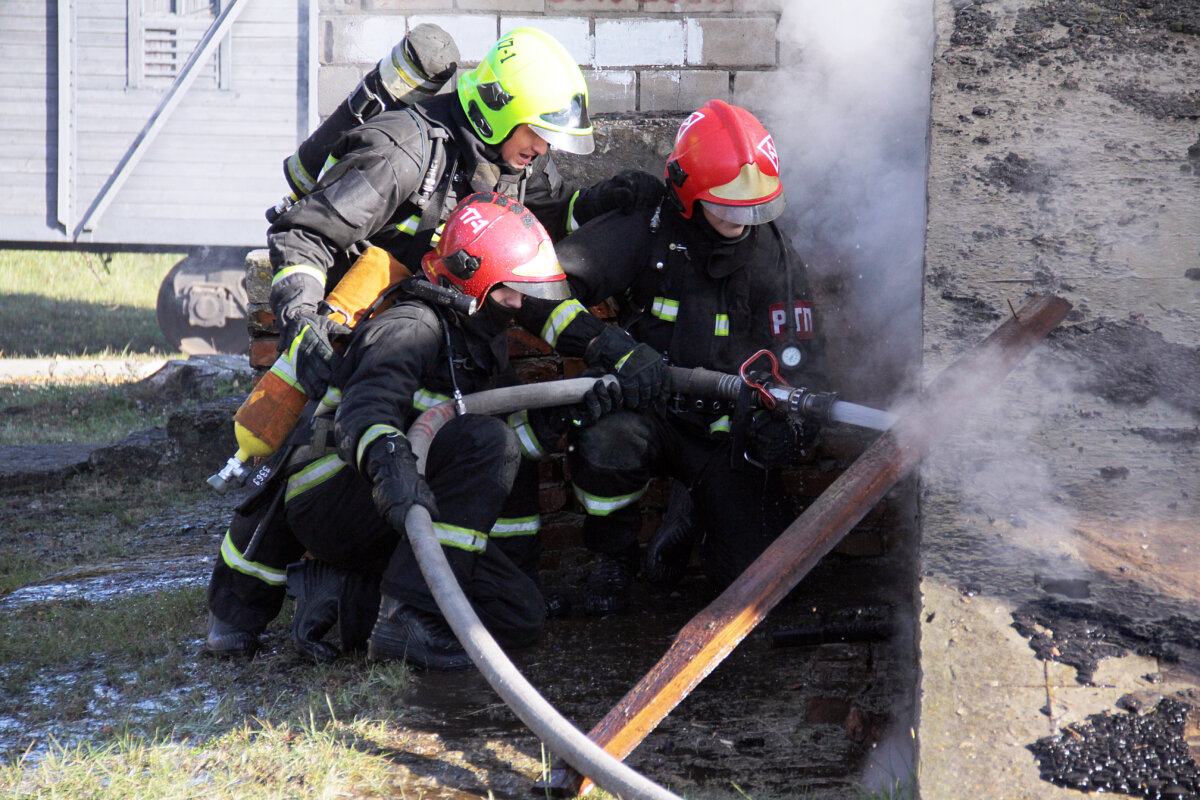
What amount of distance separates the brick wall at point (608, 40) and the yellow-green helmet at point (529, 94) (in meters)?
0.60

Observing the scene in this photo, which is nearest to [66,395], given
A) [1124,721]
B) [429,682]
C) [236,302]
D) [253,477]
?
[236,302]

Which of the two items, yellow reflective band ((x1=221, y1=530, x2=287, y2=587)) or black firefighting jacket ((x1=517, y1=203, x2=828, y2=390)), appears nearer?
yellow reflective band ((x1=221, y1=530, x2=287, y2=587))

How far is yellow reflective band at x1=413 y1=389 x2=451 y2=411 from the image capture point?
11.3 feet

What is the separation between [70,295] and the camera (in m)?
13.9

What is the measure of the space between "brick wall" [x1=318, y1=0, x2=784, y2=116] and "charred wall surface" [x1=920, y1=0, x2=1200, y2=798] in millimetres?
863

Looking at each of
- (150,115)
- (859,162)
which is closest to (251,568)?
(859,162)

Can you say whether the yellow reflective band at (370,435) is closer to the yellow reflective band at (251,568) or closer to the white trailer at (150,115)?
the yellow reflective band at (251,568)

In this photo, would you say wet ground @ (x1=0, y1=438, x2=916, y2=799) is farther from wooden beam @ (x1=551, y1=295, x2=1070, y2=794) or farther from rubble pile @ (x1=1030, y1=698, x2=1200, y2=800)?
rubble pile @ (x1=1030, y1=698, x2=1200, y2=800)

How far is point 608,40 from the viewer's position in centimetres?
439

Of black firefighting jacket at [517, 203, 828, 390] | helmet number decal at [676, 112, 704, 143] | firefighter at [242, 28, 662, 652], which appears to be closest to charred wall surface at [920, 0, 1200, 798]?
black firefighting jacket at [517, 203, 828, 390]

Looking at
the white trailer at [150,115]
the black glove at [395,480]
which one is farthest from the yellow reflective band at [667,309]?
the white trailer at [150,115]

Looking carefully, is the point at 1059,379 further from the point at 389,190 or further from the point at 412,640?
the point at 389,190

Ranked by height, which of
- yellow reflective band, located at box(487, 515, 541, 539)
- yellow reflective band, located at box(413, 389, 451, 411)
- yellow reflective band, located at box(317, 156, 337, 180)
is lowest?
yellow reflective band, located at box(487, 515, 541, 539)

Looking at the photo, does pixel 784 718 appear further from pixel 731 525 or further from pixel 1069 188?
pixel 1069 188
